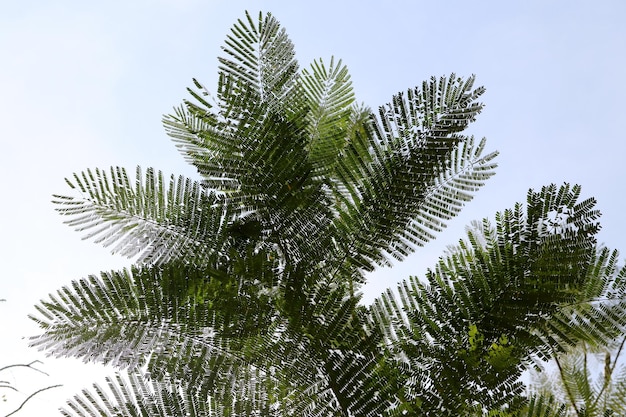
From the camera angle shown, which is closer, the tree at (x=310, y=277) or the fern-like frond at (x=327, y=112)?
the tree at (x=310, y=277)

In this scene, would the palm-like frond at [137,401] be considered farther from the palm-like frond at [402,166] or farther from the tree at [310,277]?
the palm-like frond at [402,166]

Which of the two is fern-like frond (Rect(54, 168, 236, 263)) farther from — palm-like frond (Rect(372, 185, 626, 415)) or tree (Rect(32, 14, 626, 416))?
palm-like frond (Rect(372, 185, 626, 415))

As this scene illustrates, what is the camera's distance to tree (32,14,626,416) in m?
1.50

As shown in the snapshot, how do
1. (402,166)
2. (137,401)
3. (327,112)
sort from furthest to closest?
(327,112) → (402,166) → (137,401)

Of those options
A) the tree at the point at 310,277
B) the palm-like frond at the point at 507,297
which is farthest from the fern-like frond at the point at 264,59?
the palm-like frond at the point at 507,297

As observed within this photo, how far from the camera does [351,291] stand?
71.3 inches

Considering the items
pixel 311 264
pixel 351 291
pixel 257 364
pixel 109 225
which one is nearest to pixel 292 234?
pixel 311 264

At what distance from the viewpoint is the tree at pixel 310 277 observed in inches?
59.1

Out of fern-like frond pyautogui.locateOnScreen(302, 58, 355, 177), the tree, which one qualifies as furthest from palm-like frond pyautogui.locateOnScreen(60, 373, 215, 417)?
fern-like frond pyautogui.locateOnScreen(302, 58, 355, 177)

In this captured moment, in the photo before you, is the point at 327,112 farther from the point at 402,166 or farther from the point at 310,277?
the point at 310,277

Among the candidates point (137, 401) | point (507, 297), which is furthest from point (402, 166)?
point (137, 401)

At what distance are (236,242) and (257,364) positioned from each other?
0.40 meters

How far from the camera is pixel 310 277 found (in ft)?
5.12

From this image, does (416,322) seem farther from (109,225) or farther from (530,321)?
(109,225)
